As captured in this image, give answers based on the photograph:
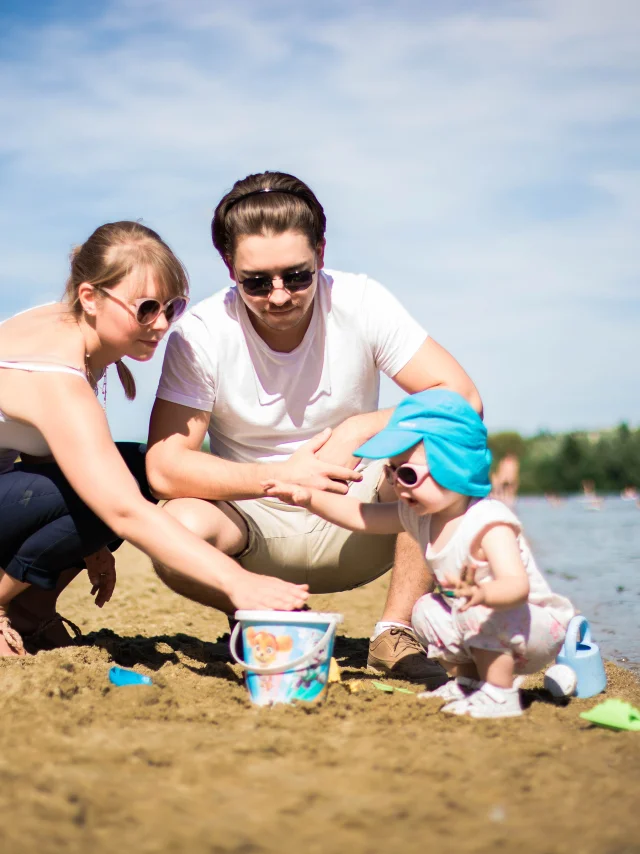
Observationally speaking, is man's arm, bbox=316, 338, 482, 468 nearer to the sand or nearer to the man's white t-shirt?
the man's white t-shirt

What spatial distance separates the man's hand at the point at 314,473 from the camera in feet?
→ 11.7

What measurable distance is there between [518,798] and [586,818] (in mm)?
171

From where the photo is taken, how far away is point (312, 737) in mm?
2668

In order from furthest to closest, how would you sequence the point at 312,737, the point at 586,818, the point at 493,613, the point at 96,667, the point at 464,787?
the point at 96,667 < the point at 493,613 < the point at 312,737 < the point at 464,787 < the point at 586,818

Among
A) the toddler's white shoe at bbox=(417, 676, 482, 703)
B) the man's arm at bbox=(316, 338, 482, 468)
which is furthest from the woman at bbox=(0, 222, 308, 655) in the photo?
the man's arm at bbox=(316, 338, 482, 468)

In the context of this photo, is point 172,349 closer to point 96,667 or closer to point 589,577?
point 96,667

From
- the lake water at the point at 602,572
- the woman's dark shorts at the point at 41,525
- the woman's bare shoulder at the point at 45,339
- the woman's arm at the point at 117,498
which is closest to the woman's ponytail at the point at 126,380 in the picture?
the woman's bare shoulder at the point at 45,339

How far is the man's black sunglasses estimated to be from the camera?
12.6ft

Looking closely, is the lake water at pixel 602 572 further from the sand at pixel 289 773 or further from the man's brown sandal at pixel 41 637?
the man's brown sandal at pixel 41 637

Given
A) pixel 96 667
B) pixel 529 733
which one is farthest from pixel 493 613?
pixel 96 667

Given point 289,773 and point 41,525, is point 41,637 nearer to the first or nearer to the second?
point 41,525

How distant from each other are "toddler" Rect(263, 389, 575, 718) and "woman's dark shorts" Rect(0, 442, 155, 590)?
138 centimetres

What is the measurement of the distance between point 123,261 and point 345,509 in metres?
1.33

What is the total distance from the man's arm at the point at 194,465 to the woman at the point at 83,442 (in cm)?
27
